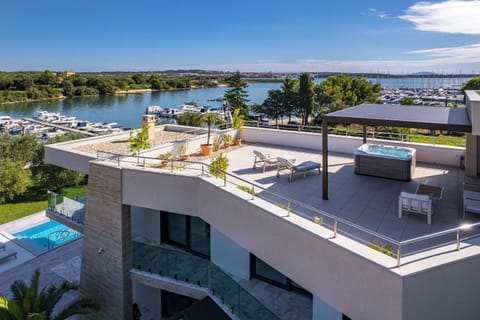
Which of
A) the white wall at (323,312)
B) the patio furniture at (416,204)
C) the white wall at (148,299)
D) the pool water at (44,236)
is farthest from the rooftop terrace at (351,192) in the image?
the pool water at (44,236)

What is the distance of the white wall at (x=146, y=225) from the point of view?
10777 mm

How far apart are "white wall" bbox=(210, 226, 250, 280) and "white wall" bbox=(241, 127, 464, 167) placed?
550 centimetres

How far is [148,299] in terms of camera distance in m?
11.2

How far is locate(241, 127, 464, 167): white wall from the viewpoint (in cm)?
1036

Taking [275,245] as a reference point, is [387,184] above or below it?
above

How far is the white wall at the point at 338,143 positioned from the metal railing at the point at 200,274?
613 cm

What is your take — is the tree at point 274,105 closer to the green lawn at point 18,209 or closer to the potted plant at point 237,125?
the green lawn at point 18,209

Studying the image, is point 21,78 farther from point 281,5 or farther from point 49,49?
point 281,5

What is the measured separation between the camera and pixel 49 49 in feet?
249

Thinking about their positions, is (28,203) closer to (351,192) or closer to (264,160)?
(264,160)

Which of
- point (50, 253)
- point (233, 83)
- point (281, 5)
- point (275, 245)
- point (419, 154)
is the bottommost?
point (50, 253)

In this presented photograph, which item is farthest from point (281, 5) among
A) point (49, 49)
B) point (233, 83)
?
point (49, 49)

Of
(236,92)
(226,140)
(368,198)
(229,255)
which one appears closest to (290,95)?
(236,92)

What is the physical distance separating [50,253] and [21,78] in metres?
87.9
